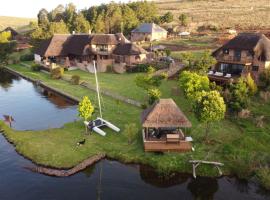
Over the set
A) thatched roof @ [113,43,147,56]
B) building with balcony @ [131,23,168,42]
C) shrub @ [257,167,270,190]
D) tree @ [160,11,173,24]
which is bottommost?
shrub @ [257,167,270,190]

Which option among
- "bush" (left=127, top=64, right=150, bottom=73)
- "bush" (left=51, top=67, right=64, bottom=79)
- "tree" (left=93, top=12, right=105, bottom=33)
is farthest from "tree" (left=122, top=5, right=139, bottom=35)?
"bush" (left=51, top=67, right=64, bottom=79)

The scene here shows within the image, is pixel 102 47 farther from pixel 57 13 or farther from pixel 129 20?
pixel 57 13

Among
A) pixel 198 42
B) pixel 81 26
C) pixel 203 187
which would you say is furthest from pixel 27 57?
pixel 203 187

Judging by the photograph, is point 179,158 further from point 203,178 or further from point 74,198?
point 74,198

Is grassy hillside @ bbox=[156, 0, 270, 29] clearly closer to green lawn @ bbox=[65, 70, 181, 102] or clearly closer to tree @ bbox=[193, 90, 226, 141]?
green lawn @ bbox=[65, 70, 181, 102]

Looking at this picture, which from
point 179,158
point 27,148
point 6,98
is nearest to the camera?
point 179,158

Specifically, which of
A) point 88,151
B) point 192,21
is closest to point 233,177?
point 88,151

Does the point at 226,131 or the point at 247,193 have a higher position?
the point at 226,131

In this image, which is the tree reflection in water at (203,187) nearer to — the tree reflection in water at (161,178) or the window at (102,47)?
the tree reflection in water at (161,178)
